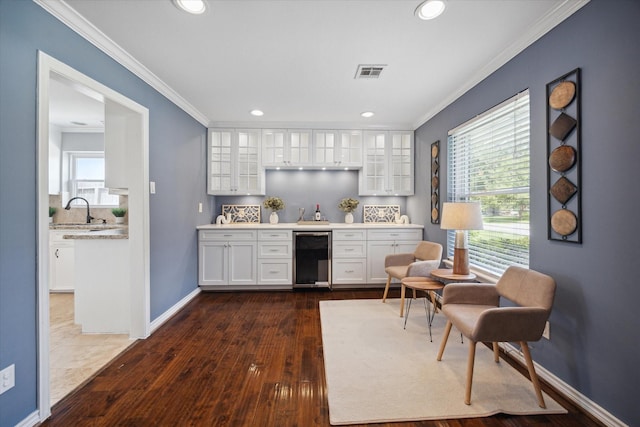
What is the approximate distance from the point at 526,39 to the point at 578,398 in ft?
8.10

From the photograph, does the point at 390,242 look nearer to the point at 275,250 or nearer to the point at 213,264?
the point at 275,250

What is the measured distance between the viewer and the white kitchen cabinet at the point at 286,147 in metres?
4.39

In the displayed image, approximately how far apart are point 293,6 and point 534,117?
1871mm

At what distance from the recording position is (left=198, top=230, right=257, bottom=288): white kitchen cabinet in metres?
4.04

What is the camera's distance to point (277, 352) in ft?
7.89

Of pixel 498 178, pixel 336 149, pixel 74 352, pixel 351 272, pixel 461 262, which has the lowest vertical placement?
pixel 74 352

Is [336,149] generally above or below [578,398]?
above

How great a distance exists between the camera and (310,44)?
2238 mm

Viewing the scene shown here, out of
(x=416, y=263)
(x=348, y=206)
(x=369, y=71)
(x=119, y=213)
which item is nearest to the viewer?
(x=369, y=71)

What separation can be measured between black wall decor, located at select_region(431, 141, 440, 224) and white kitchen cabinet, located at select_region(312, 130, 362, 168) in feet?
3.70

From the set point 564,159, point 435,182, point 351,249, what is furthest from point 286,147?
point 564,159

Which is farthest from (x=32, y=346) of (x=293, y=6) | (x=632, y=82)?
(x=632, y=82)

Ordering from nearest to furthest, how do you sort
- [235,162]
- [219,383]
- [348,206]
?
[219,383]
[235,162]
[348,206]

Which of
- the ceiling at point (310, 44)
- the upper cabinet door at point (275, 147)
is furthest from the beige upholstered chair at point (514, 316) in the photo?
the upper cabinet door at point (275, 147)
